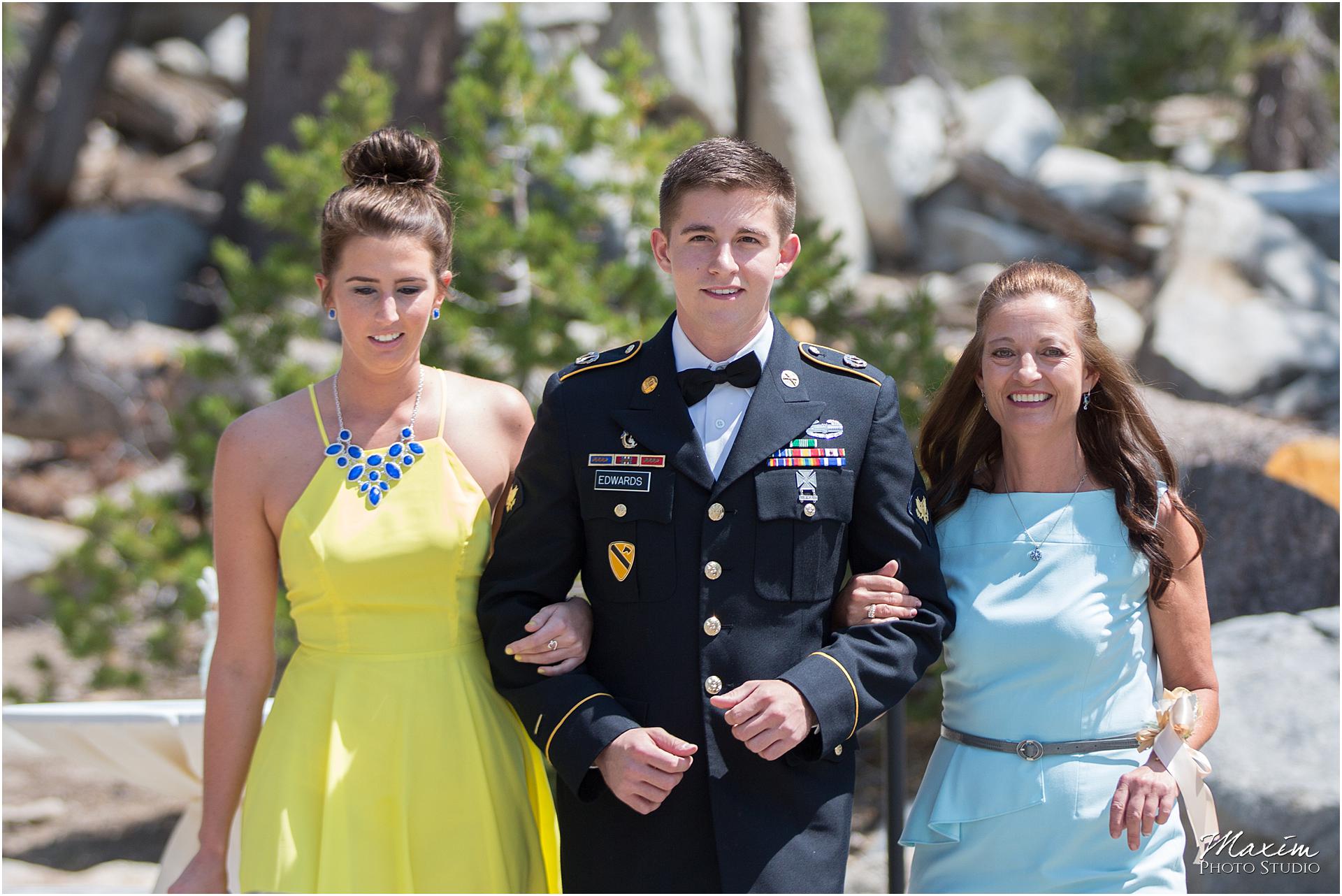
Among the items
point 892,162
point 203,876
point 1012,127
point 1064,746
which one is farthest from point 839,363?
point 1012,127

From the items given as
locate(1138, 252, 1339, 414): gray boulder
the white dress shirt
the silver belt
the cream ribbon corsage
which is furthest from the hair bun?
locate(1138, 252, 1339, 414): gray boulder

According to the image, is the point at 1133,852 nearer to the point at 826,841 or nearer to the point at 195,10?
the point at 826,841

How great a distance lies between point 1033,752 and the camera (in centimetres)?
238

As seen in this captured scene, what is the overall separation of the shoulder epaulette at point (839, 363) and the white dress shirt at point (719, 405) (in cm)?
10

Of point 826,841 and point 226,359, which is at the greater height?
point 226,359

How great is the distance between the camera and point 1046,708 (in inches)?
94.2

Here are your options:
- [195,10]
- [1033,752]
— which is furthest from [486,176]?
[195,10]

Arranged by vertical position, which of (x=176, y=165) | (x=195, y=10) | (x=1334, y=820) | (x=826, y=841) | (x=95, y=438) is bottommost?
(x=1334, y=820)

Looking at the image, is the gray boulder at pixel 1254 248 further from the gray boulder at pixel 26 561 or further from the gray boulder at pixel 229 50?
the gray boulder at pixel 229 50

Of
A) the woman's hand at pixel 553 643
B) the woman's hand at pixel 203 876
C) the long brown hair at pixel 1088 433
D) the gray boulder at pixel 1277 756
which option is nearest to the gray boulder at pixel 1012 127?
the gray boulder at pixel 1277 756

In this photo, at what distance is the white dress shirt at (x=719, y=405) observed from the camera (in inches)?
92.4

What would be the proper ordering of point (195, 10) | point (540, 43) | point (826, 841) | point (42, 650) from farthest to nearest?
point (195, 10) → point (540, 43) → point (42, 650) → point (826, 841)

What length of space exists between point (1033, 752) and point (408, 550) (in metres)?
1.27

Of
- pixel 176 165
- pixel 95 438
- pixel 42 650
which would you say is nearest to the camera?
pixel 42 650
